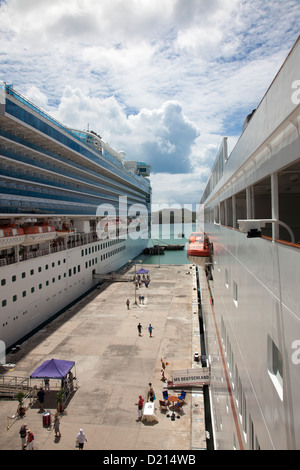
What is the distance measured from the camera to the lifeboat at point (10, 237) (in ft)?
55.1

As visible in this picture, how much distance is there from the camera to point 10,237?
17.3 m

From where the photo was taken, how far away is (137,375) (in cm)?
1304

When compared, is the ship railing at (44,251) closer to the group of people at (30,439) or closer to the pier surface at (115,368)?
the pier surface at (115,368)

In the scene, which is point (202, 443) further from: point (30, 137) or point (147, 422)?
point (30, 137)

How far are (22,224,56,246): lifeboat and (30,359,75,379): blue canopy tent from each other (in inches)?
381

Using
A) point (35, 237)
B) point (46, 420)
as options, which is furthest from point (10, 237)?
point (46, 420)

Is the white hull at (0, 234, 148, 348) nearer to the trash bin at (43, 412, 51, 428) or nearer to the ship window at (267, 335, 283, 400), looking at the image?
the trash bin at (43, 412, 51, 428)

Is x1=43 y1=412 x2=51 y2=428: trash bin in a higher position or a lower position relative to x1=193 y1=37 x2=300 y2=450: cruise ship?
lower

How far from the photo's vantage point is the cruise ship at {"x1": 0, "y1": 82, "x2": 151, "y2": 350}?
17609 mm

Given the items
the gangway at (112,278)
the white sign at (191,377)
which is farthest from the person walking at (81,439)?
the gangway at (112,278)

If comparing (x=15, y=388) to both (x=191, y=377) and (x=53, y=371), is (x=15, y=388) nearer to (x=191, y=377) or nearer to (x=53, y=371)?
(x=53, y=371)

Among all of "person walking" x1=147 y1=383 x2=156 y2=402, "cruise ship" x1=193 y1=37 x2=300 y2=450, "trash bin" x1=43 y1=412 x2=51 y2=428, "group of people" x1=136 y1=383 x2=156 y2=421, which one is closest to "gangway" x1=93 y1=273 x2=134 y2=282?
"group of people" x1=136 y1=383 x2=156 y2=421

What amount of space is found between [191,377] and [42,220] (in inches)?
685

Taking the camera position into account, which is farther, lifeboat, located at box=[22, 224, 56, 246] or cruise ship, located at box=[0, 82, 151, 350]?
lifeboat, located at box=[22, 224, 56, 246]
